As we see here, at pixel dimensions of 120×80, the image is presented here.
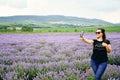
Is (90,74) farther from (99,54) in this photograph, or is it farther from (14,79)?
(14,79)

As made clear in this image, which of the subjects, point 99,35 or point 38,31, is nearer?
point 99,35

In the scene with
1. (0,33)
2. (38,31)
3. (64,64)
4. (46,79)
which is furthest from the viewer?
(38,31)

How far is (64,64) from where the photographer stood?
5.89 meters

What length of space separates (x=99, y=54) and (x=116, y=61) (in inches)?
118

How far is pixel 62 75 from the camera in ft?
15.1

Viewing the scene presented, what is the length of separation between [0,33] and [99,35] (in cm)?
1671

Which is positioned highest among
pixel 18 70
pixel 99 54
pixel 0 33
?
pixel 99 54

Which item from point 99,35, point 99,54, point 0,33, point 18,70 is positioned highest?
point 99,35

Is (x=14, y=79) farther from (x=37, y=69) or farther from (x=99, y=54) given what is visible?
(x=99, y=54)

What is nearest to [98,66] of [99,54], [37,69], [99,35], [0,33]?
[99,54]

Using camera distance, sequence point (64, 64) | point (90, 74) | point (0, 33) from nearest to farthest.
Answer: point (90, 74) → point (64, 64) → point (0, 33)

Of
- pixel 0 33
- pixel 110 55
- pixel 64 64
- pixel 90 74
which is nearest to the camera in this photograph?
pixel 90 74

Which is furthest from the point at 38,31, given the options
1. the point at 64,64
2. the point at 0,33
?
the point at 64,64

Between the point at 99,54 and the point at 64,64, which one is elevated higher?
the point at 99,54
